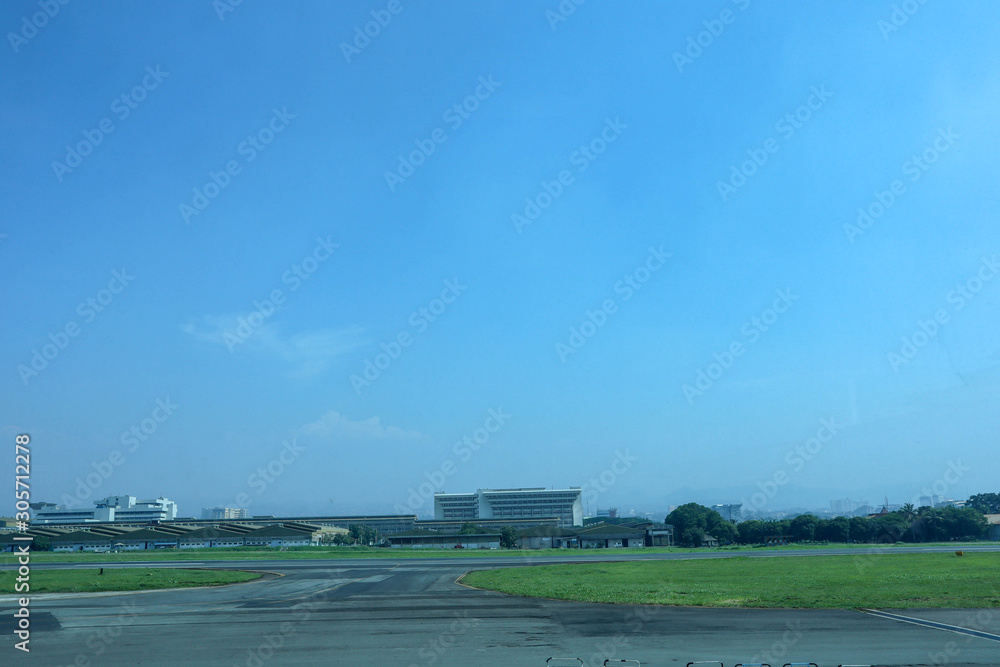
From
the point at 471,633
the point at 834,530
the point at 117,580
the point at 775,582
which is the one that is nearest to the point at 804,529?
the point at 834,530

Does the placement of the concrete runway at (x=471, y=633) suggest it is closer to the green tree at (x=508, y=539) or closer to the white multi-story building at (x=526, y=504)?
the green tree at (x=508, y=539)

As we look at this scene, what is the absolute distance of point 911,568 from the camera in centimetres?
4528

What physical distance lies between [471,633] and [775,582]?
74.2ft

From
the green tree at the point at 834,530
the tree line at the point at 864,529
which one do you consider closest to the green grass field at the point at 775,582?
the green tree at the point at 834,530

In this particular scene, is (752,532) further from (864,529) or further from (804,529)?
(864,529)

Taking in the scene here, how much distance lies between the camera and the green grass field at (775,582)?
29.1 meters

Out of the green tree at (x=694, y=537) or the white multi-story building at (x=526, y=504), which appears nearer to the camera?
the green tree at (x=694, y=537)

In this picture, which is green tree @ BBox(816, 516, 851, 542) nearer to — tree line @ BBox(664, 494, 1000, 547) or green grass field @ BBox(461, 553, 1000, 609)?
tree line @ BBox(664, 494, 1000, 547)

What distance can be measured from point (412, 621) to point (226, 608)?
10.3 meters

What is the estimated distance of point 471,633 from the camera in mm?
22438

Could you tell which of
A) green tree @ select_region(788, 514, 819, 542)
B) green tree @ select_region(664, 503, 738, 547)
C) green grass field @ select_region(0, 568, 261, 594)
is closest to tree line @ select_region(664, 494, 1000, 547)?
green tree @ select_region(788, 514, 819, 542)

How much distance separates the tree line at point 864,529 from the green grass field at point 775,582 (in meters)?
43.1

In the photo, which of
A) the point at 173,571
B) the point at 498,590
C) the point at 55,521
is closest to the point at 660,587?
the point at 498,590

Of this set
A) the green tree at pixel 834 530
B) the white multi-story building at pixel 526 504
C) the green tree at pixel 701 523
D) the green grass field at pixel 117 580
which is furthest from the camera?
the white multi-story building at pixel 526 504
